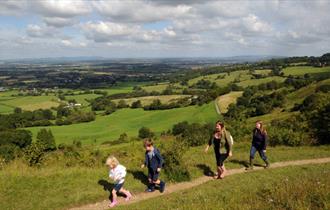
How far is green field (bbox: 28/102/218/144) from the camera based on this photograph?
70613 millimetres

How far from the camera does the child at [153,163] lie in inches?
492

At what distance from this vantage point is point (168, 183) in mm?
13781

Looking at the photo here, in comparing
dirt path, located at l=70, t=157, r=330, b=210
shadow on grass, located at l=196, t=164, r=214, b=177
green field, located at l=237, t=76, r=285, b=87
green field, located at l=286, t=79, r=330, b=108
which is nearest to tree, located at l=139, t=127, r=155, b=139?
green field, located at l=286, t=79, r=330, b=108

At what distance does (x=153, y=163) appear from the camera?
496 inches

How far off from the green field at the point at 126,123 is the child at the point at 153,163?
5367cm

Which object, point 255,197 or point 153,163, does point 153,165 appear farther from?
point 255,197

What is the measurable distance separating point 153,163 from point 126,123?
231 feet

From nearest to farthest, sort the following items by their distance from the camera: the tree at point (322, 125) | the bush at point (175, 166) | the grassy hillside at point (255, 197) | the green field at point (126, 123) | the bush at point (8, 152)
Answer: the grassy hillside at point (255, 197)
the bush at point (175, 166)
the bush at point (8, 152)
the tree at point (322, 125)
the green field at point (126, 123)

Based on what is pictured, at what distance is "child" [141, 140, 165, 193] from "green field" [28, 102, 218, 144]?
176 ft

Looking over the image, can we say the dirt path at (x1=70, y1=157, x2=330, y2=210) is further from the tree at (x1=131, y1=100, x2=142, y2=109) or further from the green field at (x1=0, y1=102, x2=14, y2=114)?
the green field at (x1=0, y1=102, x2=14, y2=114)

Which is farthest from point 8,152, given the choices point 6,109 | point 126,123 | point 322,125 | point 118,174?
point 6,109

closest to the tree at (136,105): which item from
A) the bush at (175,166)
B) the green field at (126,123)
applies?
the green field at (126,123)

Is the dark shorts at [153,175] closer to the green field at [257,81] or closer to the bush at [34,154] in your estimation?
the bush at [34,154]

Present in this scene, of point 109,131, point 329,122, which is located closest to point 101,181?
point 329,122
